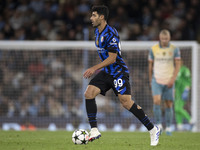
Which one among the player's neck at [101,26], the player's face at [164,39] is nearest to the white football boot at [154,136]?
the player's neck at [101,26]

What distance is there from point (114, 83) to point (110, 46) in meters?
0.57

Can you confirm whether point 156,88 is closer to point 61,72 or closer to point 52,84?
point 61,72

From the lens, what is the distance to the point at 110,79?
23.3 feet

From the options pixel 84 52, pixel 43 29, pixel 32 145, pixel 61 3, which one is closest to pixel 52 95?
pixel 84 52

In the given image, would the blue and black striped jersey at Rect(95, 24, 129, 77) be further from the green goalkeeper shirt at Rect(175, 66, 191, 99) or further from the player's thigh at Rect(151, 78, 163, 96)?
the green goalkeeper shirt at Rect(175, 66, 191, 99)

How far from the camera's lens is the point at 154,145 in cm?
695

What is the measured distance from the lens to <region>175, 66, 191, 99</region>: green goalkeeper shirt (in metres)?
13.0

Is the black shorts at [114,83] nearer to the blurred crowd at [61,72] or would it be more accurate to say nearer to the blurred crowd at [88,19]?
the blurred crowd at [61,72]

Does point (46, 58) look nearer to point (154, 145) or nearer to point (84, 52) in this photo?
point (84, 52)

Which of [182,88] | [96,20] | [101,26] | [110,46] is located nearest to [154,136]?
[110,46]

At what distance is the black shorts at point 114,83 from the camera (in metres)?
7.00

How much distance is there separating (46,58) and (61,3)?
3892 millimetres

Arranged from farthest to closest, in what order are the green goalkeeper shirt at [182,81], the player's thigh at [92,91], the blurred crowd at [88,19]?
1. the blurred crowd at [88,19]
2. the green goalkeeper shirt at [182,81]
3. the player's thigh at [92,91]

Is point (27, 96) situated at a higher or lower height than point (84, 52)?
lower
